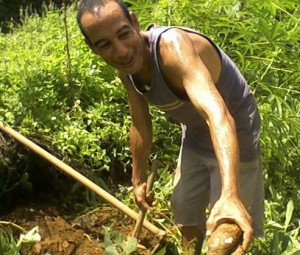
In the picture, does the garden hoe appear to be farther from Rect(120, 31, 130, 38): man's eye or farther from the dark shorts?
Rect(120, 31, 130, 38): man's eye

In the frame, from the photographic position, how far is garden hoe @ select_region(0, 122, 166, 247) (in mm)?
3303

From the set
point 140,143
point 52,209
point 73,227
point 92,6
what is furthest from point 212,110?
point 52,209

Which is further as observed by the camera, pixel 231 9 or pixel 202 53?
pixel 231 9

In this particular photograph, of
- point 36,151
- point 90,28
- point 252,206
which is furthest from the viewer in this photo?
point 36,151

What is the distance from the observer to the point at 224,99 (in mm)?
2541

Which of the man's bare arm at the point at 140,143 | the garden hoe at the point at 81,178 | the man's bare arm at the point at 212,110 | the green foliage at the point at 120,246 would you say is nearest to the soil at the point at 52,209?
the garden hoe at the point at 81,178

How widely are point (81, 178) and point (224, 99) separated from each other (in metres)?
1.11

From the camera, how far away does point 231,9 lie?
13.0 ft

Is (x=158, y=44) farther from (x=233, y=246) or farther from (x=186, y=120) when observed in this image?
(x=233, y=246)

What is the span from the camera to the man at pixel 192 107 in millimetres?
1817

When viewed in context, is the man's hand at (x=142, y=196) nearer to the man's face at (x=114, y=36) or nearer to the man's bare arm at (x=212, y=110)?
the man's bare arm at (x=212, y=110)

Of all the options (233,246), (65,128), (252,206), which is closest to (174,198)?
(252,206)

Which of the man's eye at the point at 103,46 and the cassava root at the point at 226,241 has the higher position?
the man's eye at the point at 103,46

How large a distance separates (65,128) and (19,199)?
421 mm
